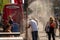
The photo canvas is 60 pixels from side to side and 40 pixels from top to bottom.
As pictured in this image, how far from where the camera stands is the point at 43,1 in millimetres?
25547

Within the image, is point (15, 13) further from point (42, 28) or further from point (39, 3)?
point (39, 3)

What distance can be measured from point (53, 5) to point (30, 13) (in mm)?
2383

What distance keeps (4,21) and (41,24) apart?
3541 mm

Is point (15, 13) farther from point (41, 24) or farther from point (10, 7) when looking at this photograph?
point (41, 24)

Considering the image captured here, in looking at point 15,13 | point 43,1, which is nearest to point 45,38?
point 15,13

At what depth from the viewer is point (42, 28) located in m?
22.6

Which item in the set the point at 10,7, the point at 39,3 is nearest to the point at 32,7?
the point at 39,3

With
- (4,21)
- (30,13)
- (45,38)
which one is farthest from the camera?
(30,13)

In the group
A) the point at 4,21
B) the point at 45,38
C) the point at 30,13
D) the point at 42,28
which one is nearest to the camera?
the point at 45,38

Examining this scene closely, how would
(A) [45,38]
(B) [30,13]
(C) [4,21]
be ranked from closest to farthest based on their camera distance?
(A) [45,38] < (C) [4,21] < (B) [30,13]

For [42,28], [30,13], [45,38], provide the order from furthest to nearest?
[30,13] → [42,28] → [45,38]

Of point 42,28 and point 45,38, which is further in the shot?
point 42,28

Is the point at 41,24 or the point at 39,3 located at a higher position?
the point at 39,3

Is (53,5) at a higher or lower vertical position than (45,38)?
higher
